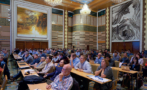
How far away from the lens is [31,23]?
14742 mm

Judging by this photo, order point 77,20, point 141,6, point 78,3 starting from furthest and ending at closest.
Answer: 1. point 77,20
2. point 78,3
3. point 141,6

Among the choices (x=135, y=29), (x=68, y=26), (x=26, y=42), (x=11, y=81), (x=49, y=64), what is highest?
(x=68, y=26)

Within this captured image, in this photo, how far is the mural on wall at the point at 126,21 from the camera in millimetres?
12467

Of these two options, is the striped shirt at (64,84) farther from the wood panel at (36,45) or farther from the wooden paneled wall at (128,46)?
the wood panel at (36,45)

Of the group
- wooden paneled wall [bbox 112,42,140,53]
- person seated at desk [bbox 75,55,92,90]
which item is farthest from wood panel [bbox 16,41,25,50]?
wooden paneled wall [bbox 112,42,140,53]

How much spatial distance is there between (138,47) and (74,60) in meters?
11.1

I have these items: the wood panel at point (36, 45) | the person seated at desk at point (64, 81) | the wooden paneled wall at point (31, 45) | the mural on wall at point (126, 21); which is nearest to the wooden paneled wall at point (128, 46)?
the mural on wall at point (126, 21)

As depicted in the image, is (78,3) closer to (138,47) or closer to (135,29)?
(135,29)

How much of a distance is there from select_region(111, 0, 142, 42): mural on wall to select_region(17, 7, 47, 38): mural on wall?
1061 centimetres

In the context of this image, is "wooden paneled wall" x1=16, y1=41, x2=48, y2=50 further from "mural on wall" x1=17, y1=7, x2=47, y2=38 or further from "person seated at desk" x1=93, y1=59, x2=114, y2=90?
"person seated at desk" x1=93, y1=59, x2=114, y2=90

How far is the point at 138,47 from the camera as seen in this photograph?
12531mm

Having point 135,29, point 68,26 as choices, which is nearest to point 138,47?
point 135,29

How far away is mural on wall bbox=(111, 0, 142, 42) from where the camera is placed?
12.5 meters

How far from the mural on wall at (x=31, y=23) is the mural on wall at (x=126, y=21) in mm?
10608
